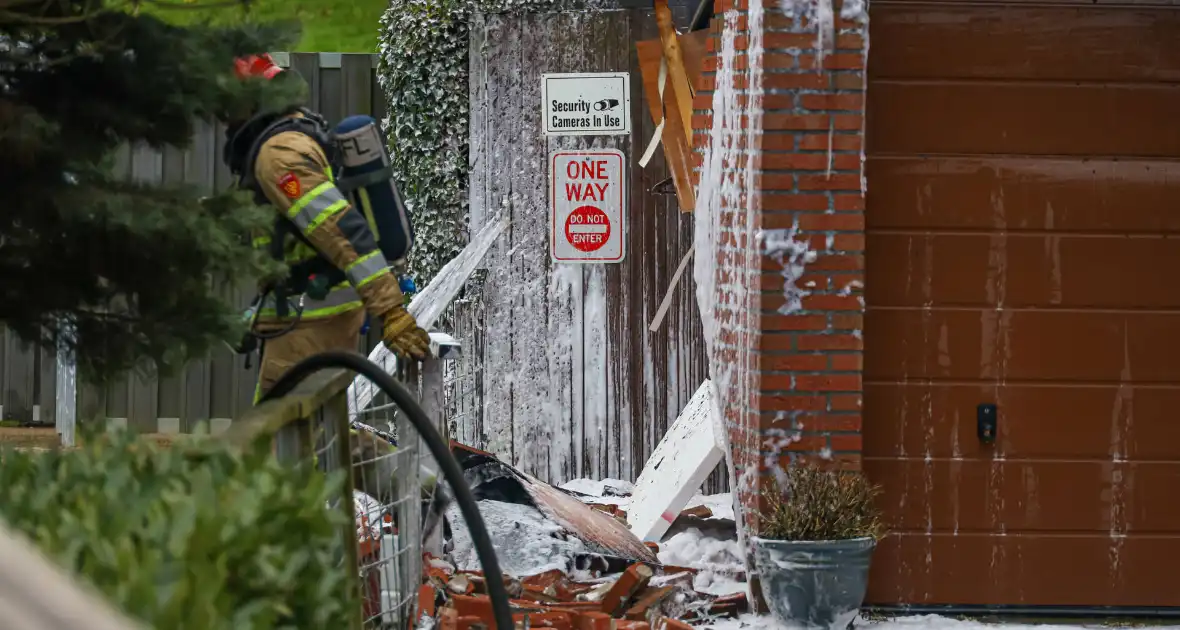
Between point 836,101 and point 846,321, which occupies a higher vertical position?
point 836,101

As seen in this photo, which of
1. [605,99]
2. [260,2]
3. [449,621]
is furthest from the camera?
[605,99]

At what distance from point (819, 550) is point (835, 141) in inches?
60.9

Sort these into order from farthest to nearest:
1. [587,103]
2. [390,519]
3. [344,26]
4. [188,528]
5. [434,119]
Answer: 1. [344,26]
2. [434,119]
3. [587,103]
4. [390,519]
5. [188,528]

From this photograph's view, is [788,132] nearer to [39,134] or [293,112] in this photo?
[293,112]

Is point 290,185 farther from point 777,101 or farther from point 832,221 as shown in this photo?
point 832,221

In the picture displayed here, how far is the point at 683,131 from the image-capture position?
832cm

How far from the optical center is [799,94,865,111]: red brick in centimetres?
602

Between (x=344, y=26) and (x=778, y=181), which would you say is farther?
(x=344, y=26)

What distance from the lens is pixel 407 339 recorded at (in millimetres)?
5199

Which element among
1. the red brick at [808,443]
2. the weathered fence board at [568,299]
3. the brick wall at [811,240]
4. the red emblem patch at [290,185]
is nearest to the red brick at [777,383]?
the brick wall at [811,240]

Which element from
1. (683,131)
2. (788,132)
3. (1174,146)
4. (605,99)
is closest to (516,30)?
(605,99)

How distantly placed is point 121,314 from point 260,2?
104 cm

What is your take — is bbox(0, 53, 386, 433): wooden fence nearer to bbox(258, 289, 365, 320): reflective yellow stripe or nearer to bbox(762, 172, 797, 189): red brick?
bbox(258, 289, 365, 320): reflective yellow stripe

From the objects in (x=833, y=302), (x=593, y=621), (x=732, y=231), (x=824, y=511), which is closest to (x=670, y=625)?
(x=593, y=621)
